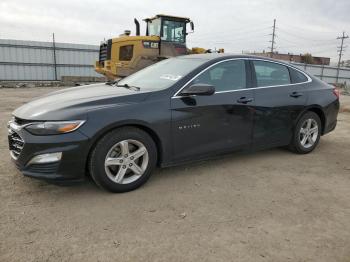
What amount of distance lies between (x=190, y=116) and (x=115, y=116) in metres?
0.93

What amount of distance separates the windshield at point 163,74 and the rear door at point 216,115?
0.21 metres

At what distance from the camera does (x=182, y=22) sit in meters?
12.4

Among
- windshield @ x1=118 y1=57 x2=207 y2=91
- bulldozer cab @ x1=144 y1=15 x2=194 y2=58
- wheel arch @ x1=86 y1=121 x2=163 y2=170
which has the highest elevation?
bulldozer cab @ x1=144 y1=15 x2=194 y2=58

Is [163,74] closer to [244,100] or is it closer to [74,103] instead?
[244,100]

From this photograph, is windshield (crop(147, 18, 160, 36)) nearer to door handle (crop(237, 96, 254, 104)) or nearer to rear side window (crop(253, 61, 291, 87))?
rear side window (crop(253, 61, 291, 87))

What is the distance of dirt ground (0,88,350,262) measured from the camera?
249 centimetres

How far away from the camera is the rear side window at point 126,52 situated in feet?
39.0

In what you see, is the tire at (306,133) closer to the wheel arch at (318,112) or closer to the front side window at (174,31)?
the wheel arch at (318,112)

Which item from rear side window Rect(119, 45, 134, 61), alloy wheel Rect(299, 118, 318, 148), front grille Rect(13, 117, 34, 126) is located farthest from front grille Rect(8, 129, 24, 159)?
rear side window Rect(119, 45, 134, 61)

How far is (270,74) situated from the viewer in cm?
463

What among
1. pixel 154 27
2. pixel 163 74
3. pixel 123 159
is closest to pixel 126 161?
pixel 123 159

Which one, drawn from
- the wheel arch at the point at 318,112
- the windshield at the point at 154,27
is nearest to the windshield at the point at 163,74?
the wheel arch at the point at 318,112

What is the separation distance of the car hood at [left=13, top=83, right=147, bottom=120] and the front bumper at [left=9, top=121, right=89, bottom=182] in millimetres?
195

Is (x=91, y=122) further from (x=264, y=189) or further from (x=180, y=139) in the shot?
(x=264, y=189)
